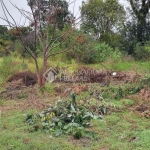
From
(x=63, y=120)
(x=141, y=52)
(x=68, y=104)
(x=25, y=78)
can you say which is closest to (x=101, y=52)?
(x=141, y=52)

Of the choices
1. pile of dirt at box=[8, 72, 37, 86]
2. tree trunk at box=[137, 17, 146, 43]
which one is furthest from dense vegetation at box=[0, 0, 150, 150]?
tree trunk at box=[137, 17, 146, 43]

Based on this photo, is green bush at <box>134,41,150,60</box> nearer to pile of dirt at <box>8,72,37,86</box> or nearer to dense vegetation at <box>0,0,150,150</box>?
dense vegetation at <box>0,0,150,150</box>

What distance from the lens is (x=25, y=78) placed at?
923cm

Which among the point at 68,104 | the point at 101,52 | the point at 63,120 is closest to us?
the point at 63,120

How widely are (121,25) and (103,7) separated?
60.8 inches

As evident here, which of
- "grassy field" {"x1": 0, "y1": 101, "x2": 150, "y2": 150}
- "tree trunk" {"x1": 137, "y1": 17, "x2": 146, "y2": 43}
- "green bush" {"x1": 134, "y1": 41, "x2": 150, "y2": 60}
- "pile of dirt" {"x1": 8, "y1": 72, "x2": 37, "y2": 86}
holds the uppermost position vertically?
"tree trunk" {"x1": 137, "y1": 17, "x2": 146, "y2": 43}

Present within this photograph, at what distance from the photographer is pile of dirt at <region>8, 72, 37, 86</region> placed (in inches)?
358

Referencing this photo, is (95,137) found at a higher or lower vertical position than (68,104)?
lower

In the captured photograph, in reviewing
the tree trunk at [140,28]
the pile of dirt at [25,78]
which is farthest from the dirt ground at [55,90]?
the tree trunk at [140,28]

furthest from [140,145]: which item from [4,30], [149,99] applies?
[4,30]

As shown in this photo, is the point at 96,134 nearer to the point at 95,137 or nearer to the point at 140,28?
the point at 95,137

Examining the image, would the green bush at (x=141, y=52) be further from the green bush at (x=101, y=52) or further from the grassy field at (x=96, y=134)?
the grassy field at (x=96, y=134)

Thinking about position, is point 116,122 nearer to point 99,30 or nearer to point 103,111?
point 103,111

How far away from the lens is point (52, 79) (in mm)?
9242
